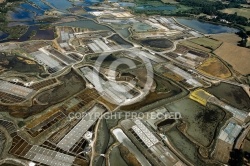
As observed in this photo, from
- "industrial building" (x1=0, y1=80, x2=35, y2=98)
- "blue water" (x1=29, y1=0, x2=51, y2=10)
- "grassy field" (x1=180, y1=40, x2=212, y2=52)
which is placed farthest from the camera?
"blue water" (x1=29, y1=0, x2=51, y2=10)

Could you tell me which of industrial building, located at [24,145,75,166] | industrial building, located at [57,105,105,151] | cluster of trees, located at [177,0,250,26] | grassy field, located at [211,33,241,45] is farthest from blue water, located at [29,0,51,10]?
industrial building, located at [24,145,75,166]

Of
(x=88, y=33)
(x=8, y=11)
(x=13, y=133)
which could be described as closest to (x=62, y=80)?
(x=13, y=133)

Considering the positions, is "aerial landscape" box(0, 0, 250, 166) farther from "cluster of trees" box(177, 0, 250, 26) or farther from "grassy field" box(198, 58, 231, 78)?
"cluster of trees" box(177, 0, 250, 26)

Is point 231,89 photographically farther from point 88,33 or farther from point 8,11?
point 8,11

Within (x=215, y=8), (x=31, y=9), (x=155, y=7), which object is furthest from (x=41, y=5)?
(x=215, y=8)

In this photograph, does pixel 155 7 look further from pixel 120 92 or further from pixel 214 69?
pixel 120 92

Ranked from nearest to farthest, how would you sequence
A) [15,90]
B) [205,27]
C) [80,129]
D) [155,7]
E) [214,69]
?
[80,129] → [15,90] → [214,69] → [205,27] → [155,7]
